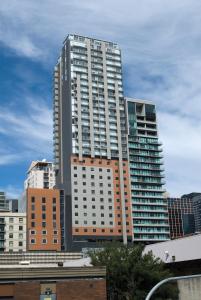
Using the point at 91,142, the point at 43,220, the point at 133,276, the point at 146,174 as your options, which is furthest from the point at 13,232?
the point at 133,276

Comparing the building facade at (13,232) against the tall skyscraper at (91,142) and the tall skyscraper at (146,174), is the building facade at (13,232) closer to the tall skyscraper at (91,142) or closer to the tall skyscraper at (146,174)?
the tall skyscraper at (91,142)

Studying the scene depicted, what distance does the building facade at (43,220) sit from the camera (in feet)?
509

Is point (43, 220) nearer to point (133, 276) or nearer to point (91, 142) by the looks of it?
point (91, 142)

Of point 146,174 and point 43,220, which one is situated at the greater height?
point 146,174

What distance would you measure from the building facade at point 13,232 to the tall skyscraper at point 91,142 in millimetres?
18171

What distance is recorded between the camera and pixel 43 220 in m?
158

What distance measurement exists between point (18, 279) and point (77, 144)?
134593 mm

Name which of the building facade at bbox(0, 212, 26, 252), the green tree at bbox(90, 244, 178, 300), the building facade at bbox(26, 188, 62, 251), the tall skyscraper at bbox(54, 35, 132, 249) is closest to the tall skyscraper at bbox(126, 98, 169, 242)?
the tall skyscraper at bbox(54, 35, 132, 249)

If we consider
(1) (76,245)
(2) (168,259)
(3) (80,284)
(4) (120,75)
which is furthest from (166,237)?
(3) (80,284)

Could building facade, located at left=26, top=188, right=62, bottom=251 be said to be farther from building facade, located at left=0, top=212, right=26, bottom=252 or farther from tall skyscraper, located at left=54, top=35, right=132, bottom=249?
building facade, located at left=0, top=212, right=26, bottom=252

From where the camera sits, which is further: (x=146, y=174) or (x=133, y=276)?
(x=146, y=174)

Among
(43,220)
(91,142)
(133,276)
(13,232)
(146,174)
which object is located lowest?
(133,276)

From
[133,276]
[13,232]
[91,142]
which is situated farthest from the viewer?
[91,142]

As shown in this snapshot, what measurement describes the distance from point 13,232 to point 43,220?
14359 mm
